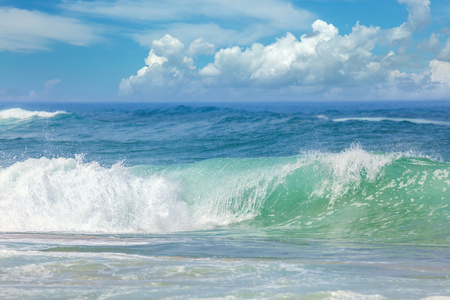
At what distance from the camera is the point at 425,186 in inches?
482

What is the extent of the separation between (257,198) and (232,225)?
4.93ft

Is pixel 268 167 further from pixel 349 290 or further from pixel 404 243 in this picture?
pixel 349 290

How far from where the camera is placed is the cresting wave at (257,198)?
36.8ft

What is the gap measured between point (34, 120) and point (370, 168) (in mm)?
36793

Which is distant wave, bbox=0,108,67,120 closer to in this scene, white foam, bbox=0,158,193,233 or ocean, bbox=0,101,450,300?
ocean, bbox=0,101,450,300

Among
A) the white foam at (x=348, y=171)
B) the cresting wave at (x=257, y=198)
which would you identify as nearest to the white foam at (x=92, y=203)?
the cresting wave at (x=257, y=198)

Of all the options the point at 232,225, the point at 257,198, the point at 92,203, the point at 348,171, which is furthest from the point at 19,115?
the point at 348,171

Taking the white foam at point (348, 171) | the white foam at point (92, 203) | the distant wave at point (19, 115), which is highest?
the distant wave at point (19, 115)

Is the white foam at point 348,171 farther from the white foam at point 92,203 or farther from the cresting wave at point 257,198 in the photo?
the white foam at point 92,203

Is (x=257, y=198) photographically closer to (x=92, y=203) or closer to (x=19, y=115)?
(x=92, y=203)

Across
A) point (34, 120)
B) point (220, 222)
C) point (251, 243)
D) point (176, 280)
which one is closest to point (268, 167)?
point (220, 222)

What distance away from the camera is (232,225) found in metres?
11.9

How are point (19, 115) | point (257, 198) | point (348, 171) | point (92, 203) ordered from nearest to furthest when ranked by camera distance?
point (92, 203)
point (257, 198)
point (348, 171)
point (19, 115)

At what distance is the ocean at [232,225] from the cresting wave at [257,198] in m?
0.04
